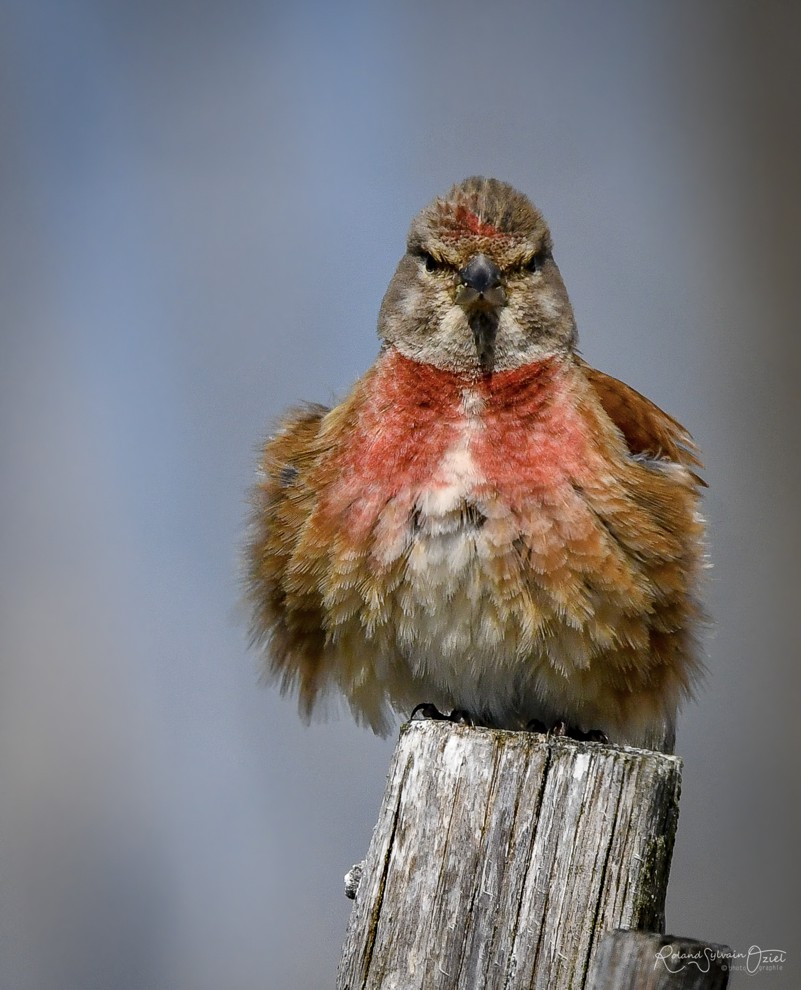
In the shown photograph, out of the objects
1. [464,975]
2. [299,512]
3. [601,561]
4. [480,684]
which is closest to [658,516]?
[601,561]

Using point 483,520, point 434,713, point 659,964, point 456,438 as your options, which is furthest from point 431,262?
point 659,964

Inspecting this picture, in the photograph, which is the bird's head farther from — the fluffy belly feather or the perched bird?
the fluffy belly feather

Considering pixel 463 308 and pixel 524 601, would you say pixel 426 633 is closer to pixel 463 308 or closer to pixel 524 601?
pixel 524 601

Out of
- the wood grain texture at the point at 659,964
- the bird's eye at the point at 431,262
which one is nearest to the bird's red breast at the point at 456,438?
the bird's eye at the point at 431,262

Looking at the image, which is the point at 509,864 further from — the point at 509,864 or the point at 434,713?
the point at 434,713

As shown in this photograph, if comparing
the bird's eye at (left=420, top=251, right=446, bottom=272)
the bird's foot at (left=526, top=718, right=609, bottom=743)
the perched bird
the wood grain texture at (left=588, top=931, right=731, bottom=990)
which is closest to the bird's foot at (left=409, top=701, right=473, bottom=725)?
the perched bird

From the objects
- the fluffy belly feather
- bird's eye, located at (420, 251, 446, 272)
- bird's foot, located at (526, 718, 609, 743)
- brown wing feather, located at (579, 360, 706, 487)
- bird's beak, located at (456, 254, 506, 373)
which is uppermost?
bird's eye, located at (420, 251, 446, 272)
